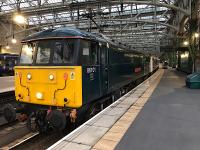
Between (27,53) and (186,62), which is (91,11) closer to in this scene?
→ (27,53)

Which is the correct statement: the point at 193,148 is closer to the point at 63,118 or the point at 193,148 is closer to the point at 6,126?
the point at 63,118

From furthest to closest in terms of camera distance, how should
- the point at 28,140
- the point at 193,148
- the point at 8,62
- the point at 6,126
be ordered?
the point at 8,62 < the point at 6,126 < the point at 28,140 < the point at 193,148

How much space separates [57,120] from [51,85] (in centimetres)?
108

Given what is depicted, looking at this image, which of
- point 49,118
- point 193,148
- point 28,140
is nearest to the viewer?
point 193,148

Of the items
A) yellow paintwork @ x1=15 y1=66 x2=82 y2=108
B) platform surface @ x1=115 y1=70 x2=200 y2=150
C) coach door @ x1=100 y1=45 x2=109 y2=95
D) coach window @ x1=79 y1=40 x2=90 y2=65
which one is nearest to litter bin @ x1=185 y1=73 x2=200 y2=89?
platform surface @ x1=115 y1=70 x2=200 y2=150

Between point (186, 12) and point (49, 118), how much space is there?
15.0 m

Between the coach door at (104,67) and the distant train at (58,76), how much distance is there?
0.33 meters

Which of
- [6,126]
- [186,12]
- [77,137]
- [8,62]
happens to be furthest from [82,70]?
[8,62]

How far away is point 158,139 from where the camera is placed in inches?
197

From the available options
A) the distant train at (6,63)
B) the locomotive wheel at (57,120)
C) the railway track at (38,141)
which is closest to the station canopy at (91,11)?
the distant train at (6,63)

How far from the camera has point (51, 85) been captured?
6559mm

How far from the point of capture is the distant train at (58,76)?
6312 mm

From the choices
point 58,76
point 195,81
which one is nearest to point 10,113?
point 58,76

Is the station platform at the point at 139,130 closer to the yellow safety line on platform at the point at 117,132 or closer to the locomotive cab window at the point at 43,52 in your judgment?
the yellow safety line on platform at the point at 117,132
